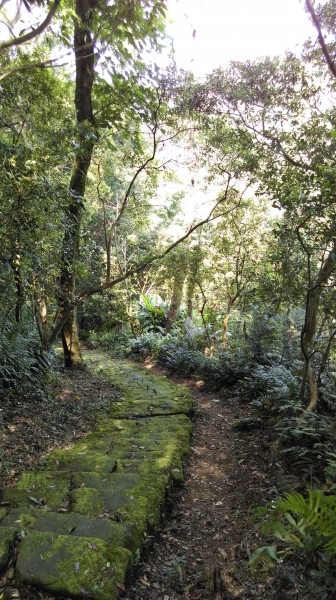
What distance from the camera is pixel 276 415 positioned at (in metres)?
4.79

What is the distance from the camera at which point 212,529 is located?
10.00ft

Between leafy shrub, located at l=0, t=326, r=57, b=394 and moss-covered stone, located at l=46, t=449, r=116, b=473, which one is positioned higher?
leafy shrub, located at l=0, t=326, r=57, b=394

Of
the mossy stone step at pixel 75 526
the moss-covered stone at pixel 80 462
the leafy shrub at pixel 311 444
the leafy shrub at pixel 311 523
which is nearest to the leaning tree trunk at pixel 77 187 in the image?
the moss-covered stone at pixel 80 462

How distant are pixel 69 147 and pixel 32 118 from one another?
124 cm

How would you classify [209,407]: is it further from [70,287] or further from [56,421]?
[70,287]

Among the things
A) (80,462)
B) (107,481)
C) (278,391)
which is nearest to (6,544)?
(107,481)

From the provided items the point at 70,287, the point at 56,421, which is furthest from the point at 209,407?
the point at 70,287

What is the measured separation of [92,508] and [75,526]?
0.31 metres

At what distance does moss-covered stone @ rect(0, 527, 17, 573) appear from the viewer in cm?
200

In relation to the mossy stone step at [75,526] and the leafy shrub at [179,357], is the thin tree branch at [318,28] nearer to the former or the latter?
the mossy stone step at [75,526]

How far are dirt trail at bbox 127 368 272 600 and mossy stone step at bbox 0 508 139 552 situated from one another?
0.84 feet

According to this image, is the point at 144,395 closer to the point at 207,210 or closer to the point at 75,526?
the point at 75,526

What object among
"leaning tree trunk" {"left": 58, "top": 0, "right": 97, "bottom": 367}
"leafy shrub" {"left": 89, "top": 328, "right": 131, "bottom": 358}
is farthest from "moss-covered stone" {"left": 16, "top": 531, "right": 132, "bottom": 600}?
"leafy shrub" {"left": 89, "top": 328, "right": 131, "bottom": 358}

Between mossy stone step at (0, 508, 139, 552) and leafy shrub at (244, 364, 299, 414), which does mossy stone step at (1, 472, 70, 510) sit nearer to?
mossy stone step at (0, 508, 139, 552)
